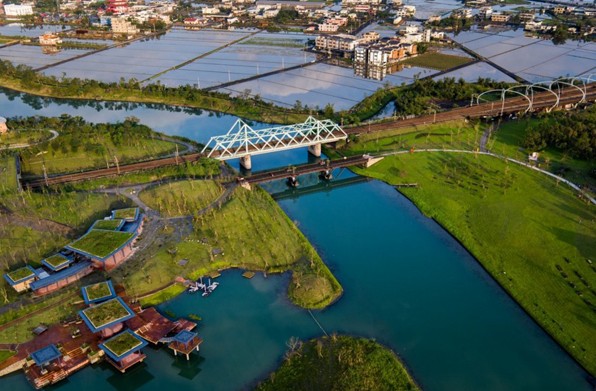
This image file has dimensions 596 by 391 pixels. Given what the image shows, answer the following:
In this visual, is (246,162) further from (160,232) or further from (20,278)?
(20,278)

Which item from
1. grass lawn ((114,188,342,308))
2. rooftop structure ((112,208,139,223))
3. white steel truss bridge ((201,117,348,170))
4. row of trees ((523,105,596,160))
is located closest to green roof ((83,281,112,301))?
grass lawn ((114,188,342,308))

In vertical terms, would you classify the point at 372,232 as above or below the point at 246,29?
below

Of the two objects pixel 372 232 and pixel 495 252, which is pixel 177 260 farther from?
pixel 495 252

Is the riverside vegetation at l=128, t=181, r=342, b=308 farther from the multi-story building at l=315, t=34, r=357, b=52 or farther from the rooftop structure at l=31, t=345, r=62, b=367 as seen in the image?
the multi-story building at l=315, t=34, r=357, b=52

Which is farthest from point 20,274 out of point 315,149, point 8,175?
point 315,149

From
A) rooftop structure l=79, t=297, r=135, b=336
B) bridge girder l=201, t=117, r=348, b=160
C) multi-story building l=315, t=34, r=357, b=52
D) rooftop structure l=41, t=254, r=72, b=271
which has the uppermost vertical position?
multi-story building l=315, t=34, r=357, b=52

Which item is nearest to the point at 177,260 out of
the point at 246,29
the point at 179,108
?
the point at 179,108
